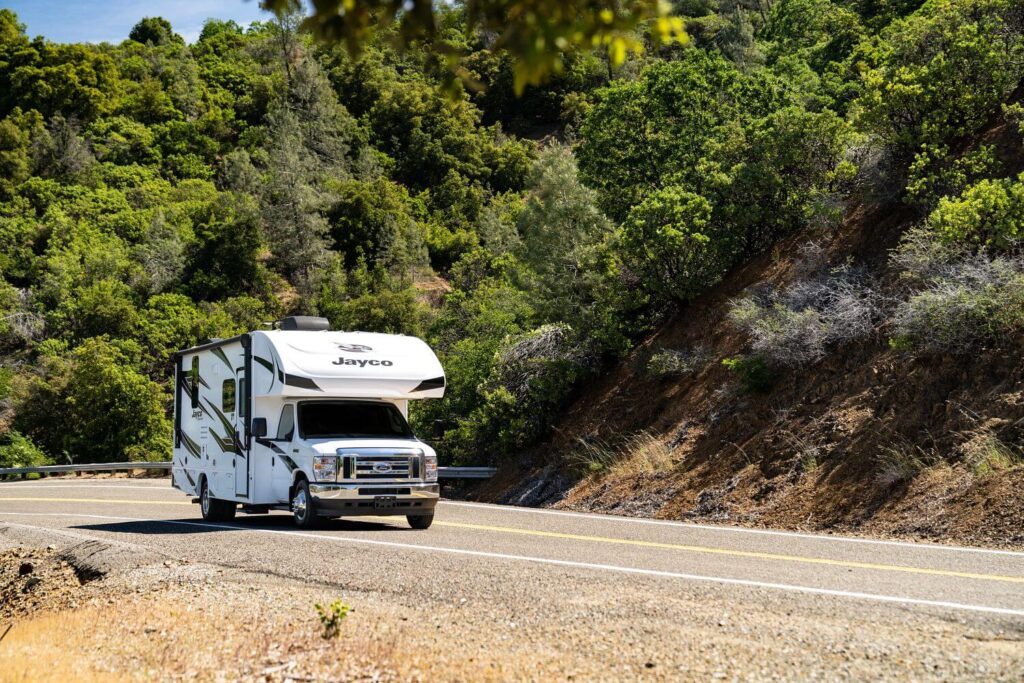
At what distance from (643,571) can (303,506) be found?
21.9 ft

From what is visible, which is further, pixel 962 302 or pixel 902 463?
pixel 962 302

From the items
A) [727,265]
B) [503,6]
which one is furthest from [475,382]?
[503,6]

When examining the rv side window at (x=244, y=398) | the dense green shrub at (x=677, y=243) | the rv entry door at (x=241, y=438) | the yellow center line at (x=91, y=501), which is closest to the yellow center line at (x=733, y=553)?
the rv entry door at (x=241, y=438)

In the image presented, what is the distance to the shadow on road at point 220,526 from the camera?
15367 mm

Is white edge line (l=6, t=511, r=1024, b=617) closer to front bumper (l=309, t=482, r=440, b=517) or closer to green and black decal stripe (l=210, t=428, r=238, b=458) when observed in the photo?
front bumper (l=309, t=482, r=440, b=517)

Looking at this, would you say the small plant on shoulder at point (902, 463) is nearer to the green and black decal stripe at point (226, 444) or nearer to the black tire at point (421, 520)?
the black tire at point (421, 520)

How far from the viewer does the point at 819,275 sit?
819 inches

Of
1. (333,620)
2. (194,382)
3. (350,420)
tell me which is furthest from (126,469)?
(333,620)

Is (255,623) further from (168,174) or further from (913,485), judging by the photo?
(168,174)

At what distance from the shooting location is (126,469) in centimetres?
3553

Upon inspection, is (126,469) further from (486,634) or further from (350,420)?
Result: (486,634)

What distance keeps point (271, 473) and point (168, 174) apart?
65.2m

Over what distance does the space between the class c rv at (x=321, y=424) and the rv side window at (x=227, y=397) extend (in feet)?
0.06

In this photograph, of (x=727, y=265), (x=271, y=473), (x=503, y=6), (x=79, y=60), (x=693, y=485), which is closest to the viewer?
(x=503, y=6)
